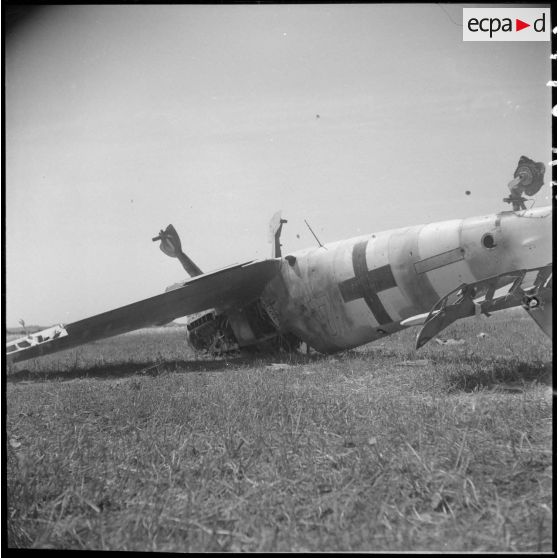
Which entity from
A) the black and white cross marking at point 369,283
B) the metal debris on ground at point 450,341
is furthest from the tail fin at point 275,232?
the metal debris on ground at point 450,341

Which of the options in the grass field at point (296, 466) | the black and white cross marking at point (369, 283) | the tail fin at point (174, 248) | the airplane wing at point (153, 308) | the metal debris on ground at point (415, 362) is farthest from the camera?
the tail fin at point (174, 248)

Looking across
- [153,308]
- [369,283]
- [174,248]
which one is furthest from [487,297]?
[174,248]

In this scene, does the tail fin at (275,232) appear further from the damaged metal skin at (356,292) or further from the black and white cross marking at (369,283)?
the black and white cross marking at (369,283)

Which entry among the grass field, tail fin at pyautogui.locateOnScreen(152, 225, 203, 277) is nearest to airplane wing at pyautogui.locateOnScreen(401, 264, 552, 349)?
the grass field

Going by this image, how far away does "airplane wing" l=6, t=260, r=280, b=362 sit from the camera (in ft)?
29.1

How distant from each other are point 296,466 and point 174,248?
933cm

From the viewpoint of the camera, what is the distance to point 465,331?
10227 mm

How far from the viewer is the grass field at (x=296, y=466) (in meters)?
2.70

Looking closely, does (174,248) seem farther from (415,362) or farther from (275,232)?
(415,362)

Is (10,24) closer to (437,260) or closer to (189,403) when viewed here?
(189,403)

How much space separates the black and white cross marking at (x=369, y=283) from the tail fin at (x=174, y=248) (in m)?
5.28

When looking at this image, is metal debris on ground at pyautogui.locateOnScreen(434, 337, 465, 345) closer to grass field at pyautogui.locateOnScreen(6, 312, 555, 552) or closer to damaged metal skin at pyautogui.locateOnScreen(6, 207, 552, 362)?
damaged metal skin at pyautogui.locateOnScreen(6, 207, 552, 362)

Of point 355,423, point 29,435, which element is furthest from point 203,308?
point 355,423

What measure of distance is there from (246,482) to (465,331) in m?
8.08
